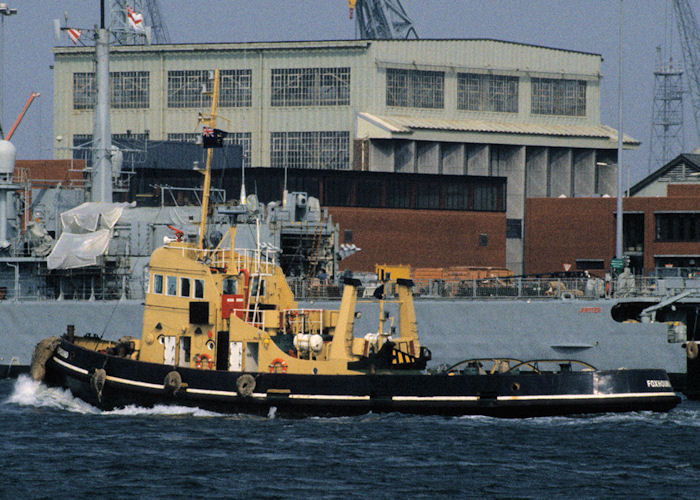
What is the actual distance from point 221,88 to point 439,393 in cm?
5049

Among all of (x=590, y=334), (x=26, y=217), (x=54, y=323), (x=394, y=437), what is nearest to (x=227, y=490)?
(x=394, y=437)

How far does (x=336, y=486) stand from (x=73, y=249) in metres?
27.3

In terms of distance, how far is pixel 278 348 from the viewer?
120 feet

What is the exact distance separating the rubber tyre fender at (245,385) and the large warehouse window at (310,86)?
153ft

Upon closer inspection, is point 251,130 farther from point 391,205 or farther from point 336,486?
point 336,486

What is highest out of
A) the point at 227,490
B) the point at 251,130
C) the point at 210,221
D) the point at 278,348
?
the point at 251,130

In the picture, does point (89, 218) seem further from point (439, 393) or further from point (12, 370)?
point (439, 393)

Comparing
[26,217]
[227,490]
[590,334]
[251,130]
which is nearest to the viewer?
[227,490]

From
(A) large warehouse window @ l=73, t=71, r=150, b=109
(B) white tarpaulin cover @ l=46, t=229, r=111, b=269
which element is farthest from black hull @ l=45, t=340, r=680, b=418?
(A) large warehouse window @ l=73, t=71, r=150, b=109

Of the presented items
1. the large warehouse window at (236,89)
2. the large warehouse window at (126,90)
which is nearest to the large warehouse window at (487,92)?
the large warehouse window at (236,89)

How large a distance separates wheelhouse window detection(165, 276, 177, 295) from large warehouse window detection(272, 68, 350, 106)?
144 feet

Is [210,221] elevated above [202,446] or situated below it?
above

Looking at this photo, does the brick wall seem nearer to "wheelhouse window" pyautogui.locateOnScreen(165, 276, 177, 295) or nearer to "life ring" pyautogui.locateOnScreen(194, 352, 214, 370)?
"wheelhouse window" pyautogui.locateOnScreen(165, 276, 177, 295)

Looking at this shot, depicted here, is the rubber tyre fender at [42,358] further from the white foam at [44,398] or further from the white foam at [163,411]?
the white foam at [163,411]
